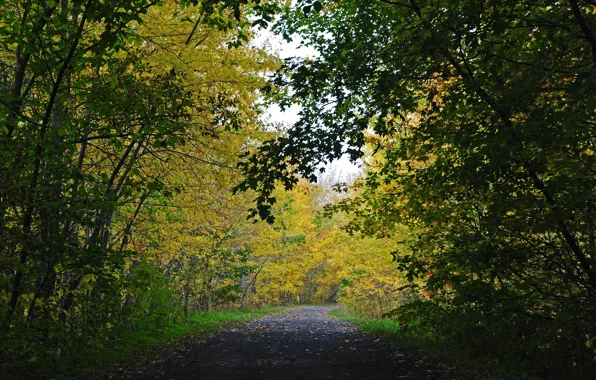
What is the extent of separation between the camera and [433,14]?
5645 millimetres

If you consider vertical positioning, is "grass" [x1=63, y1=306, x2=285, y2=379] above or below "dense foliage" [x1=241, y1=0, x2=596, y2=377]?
below

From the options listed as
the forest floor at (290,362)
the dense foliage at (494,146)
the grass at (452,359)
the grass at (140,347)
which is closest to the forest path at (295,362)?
the forest floor at (290,362)

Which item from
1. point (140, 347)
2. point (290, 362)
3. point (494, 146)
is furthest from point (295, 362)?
point (494, 146)

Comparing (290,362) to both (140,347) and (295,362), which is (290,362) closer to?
(295,362)

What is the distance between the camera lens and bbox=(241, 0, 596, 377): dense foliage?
16.8 feet

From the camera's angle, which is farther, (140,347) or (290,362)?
(140,347)

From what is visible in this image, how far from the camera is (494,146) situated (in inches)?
187

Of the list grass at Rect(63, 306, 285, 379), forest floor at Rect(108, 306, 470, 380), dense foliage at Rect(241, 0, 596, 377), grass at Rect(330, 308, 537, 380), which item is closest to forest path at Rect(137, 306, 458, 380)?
forest floor at Rect(108, 306, 470, 380)

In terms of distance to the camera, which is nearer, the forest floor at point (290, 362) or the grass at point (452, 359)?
the grass at point (452, 359)

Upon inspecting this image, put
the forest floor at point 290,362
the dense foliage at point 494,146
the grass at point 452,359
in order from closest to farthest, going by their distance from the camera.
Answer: the dense foliage at point 494,146, the grass at point 452,359, the forest floor at point 290,362

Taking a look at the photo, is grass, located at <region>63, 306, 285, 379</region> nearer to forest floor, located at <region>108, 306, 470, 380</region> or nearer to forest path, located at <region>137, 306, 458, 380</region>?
forest floor, located at <region>108, 306, 470, 380</region>

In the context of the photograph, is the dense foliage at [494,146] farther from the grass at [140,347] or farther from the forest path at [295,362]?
the grass at [140,347]

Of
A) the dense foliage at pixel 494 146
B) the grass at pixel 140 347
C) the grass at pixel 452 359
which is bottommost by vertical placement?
the grass at pixel 452 359

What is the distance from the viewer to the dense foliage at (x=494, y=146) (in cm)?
513
